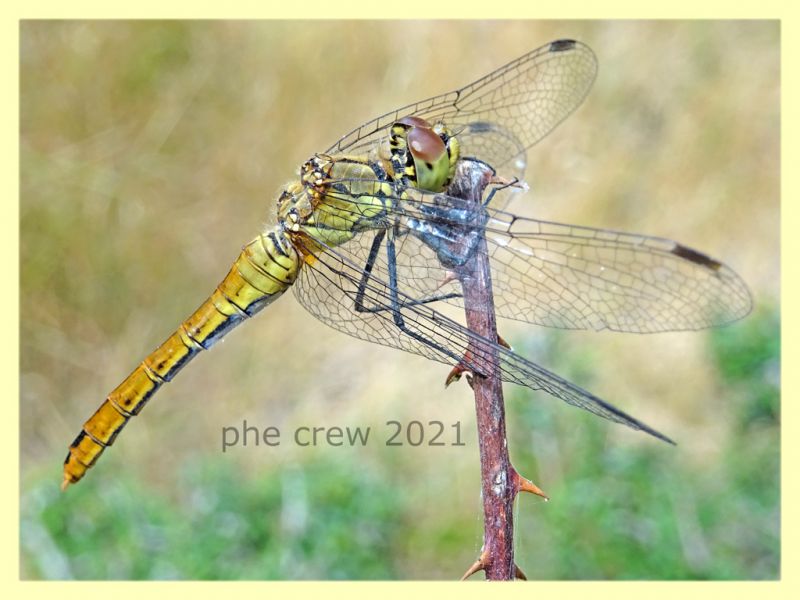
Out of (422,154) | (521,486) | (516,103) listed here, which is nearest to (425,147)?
(422,154)

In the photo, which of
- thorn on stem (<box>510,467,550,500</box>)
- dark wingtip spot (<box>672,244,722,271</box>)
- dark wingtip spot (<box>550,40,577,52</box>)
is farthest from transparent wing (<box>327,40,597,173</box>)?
thorn on stem (<box>510,467,550,500</box>)

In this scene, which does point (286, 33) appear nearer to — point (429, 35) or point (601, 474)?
point (429, 35)

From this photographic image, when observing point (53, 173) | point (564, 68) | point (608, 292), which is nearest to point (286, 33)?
point (53, 173)

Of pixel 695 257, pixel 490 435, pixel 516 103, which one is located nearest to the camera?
pixel 490 435

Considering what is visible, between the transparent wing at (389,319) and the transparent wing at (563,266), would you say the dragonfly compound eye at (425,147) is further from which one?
the transparent wing at (389,319)

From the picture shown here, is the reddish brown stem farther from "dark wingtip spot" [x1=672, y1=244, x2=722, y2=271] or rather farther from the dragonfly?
"dark wingtip spot" [x1=672, y1=244, x2=722, y2=271]

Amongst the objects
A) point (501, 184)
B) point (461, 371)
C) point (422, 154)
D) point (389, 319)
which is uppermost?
point (422, 154)

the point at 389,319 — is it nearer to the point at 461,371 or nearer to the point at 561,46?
the point at 461,371
